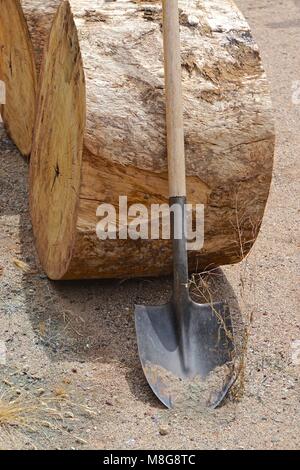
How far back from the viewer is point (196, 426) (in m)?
3.76

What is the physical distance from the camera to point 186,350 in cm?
406

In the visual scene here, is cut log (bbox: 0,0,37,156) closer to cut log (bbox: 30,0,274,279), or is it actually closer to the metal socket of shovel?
cut log (bbox: 30,0,274,279)

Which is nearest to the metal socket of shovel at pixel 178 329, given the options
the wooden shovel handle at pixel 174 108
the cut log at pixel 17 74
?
the wooden shovel handle at pixel 174 108

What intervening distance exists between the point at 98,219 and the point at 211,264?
639mm

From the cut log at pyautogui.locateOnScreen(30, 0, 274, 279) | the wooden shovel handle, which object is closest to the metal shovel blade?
the cut log at pyautogui.locateOnScreen(30, 0, 274, 279)

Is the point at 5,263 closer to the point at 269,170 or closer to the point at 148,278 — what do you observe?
the point at 148,278

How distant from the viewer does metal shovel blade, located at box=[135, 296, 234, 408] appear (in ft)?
12.8

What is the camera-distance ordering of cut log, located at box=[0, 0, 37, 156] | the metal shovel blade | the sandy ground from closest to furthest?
1. the sandy ground
2. the metal shovel blade
3. cut log, located at box=[0, 0, 37, 156]

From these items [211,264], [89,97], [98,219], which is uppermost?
[89,97]

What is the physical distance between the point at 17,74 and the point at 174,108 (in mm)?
2079

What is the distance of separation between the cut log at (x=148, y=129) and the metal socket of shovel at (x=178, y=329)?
0.09m

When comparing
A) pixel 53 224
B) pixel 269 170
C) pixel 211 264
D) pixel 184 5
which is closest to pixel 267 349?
pixel 211 264

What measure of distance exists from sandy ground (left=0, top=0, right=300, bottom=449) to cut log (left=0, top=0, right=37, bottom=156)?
0.54 metres

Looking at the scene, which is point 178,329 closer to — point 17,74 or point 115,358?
point 115,358
